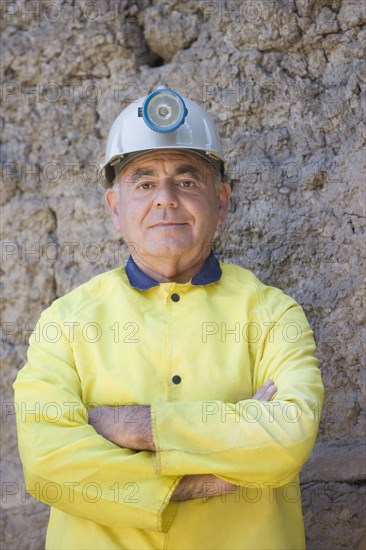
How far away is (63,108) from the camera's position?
3.68m

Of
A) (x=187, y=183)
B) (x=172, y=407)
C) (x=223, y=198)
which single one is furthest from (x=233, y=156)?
(x=172, y=407)

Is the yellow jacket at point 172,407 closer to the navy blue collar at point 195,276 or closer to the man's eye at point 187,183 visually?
the navy blue collar at point 195,276

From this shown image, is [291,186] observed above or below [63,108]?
below

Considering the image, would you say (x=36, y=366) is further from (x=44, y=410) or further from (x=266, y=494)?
(x=266, y=494)

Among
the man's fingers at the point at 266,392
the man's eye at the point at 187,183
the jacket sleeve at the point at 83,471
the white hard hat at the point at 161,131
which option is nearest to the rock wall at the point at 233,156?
the white hard hat at the point at 161,131

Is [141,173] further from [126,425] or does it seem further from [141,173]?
[126,425]

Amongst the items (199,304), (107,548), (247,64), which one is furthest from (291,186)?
(107,548)

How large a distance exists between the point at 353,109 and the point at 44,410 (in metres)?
1.81

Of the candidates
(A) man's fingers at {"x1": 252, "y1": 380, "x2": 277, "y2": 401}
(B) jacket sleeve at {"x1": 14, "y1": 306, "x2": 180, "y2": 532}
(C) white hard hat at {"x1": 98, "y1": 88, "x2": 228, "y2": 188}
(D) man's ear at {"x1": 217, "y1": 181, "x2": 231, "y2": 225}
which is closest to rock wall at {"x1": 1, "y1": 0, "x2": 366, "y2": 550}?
(D) man's ear at {"x1": 217, "y1": 181, "x2": 231, "y2": 225}

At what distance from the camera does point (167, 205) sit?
111 inches

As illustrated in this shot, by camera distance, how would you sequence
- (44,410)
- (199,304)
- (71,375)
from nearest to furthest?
1. (44,410)
2. (71,375)
3. (199,304)

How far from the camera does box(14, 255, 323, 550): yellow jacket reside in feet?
7.77

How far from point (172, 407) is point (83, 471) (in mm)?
325

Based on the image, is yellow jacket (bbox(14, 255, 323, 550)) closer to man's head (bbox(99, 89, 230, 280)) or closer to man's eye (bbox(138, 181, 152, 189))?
man's head (bbox(99, 89, 230, 280))
